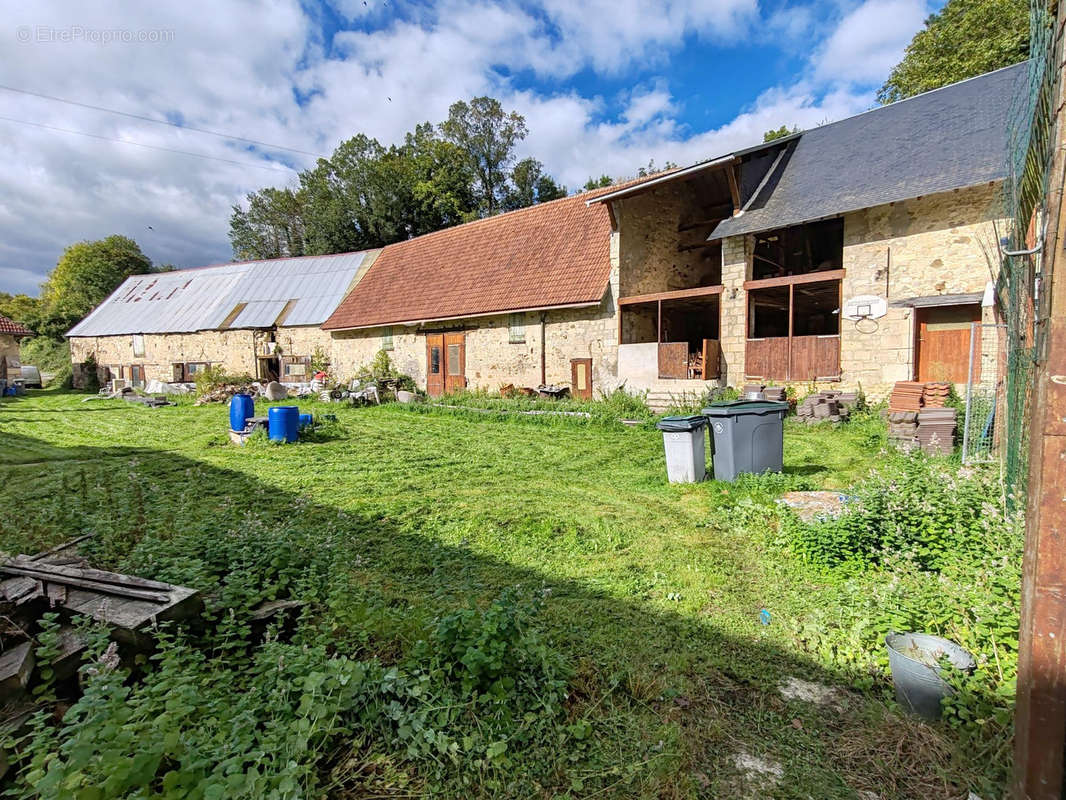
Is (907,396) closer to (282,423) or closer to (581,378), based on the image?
(581,378)

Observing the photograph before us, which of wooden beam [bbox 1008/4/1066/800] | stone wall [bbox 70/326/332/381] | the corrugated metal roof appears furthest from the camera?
the corrugated metal roof

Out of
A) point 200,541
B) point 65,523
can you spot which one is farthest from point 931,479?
point 65,523

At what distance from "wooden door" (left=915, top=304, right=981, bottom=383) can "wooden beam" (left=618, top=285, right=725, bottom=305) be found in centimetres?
492

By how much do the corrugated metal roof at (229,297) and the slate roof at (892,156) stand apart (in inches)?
799

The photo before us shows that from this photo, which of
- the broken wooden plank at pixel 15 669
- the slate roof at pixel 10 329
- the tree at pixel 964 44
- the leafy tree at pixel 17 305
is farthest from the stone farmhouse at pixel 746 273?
the leafy tree at pixel 17 305

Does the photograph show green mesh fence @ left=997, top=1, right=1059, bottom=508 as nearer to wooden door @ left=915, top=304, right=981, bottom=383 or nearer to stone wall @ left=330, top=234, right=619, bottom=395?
wooden door @ left=915, top=304, right=981, bottom=383

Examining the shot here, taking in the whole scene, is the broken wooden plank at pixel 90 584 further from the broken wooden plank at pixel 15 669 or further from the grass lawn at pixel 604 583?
the broken wooden plank at pixel 15 669

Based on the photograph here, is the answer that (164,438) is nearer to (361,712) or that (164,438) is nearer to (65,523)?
(65,523)

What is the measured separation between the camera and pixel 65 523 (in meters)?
5.23

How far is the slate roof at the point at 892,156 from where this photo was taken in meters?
11.6

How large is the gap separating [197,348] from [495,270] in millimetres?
18292

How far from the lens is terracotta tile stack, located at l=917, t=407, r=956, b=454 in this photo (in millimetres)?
8148

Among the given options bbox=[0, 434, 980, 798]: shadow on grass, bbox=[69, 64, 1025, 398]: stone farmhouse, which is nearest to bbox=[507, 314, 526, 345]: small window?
bbox=[69, 64, 1025, 398]: stone farmhouse

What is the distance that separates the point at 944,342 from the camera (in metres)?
11.9
